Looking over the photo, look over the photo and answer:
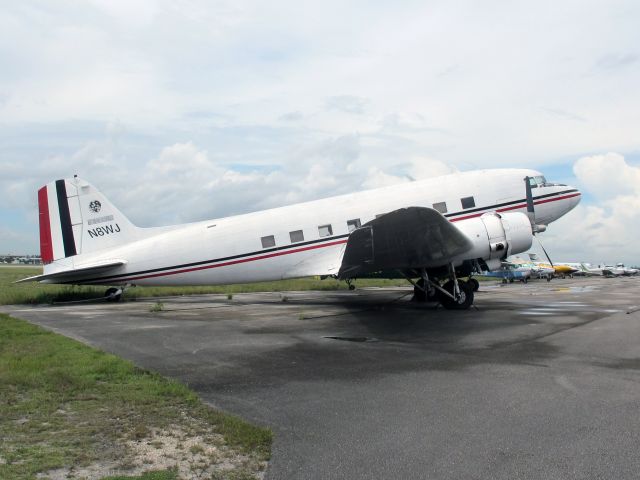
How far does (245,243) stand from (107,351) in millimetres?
8181

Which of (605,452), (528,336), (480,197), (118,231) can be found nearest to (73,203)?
(118,231)

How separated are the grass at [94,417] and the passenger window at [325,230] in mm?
9568

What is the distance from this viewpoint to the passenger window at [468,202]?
16516 mm

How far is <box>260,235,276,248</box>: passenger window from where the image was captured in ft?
55.3

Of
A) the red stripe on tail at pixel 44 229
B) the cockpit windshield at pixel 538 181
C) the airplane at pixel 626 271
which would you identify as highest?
the red stripe on tail at pixel 44 229

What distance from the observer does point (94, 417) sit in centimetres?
518

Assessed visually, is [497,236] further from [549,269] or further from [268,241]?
[549,269]

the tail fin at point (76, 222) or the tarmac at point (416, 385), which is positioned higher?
the tail fin at point (76, 222)

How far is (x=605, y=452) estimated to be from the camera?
4258 millimetres

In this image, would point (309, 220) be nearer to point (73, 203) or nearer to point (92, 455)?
point (73, 203)

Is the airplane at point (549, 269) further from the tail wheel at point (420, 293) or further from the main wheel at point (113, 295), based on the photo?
the main wheel at point (113, 295)

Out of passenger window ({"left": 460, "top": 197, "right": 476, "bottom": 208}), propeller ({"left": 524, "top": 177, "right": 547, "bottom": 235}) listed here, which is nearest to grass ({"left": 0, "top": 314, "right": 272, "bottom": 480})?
passenger window ({"left": 460, "top": 197, "right": 476, "bottom": 208})

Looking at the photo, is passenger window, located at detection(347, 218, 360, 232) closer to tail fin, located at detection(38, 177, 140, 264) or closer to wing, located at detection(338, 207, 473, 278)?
wing, located at detection(338, 207, 473, 278)

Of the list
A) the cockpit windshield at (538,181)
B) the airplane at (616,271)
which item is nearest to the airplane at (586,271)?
the airplane at (616,271)
